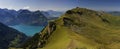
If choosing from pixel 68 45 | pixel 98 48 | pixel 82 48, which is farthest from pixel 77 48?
pixel 98 48

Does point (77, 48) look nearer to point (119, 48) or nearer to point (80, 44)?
point (80, 44)

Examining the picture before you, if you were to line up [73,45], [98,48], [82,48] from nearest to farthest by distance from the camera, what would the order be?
[82,48]
[73,45]
[98,48]

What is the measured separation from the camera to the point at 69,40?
646 feet

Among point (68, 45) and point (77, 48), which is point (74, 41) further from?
point (77, 48)

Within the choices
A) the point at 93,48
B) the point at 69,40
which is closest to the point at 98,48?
the point at 93,48

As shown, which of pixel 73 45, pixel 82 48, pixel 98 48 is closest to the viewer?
pixel 82 48

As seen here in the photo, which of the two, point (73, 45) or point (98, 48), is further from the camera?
point (98, 48)

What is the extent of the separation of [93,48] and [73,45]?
1426 centimetres

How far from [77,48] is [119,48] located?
141 feet

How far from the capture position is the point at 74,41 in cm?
19038

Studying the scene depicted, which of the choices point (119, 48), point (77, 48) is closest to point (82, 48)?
point (77, 48)

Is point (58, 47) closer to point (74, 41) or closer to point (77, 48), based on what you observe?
point (74, 41)

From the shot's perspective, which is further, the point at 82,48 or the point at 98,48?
Answer: the point at 98,48

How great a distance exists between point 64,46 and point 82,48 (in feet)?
68.3
